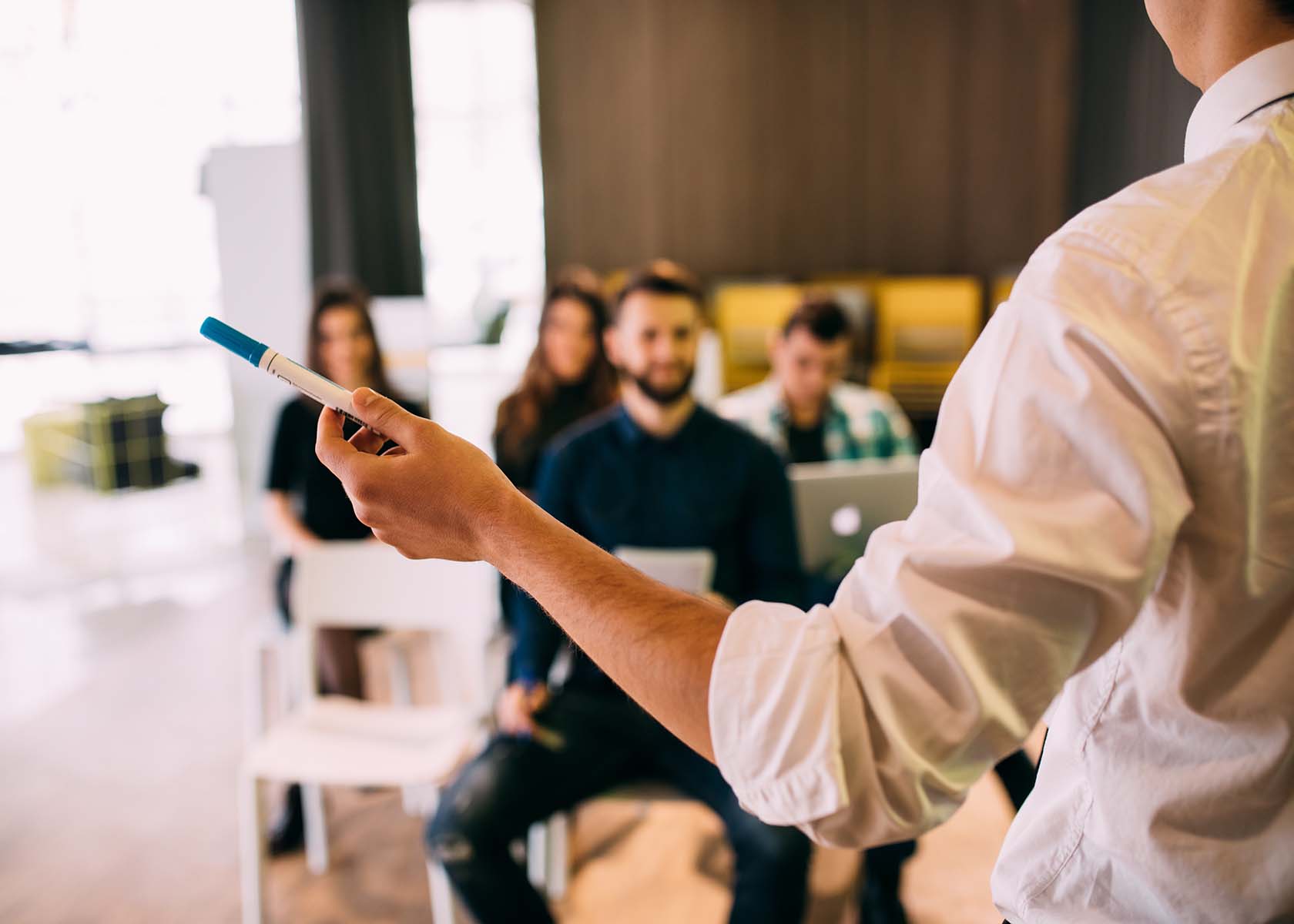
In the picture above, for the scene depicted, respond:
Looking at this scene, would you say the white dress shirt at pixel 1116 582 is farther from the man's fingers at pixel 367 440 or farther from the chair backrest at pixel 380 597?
the chair backrest at pixel 380 597

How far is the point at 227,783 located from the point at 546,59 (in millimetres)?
5584

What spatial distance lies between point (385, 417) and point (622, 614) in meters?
0.24

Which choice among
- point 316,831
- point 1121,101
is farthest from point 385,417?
point 1121,101

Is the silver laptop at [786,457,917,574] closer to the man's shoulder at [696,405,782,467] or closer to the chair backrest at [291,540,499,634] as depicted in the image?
the man's shoulder at [696,405,782,467]

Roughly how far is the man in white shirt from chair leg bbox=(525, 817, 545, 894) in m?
1.78

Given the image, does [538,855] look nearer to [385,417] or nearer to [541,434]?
[541,434]

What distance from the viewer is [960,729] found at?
528mm

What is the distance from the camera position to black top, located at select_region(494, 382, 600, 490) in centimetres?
294

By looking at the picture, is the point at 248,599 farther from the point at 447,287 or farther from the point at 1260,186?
the point at 1260,186

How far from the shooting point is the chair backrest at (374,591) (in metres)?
2.28

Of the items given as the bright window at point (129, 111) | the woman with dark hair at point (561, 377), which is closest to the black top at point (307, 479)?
the woman with dark hair at point (561, 377)

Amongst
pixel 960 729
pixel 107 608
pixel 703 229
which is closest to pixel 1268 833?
pixel 960 729

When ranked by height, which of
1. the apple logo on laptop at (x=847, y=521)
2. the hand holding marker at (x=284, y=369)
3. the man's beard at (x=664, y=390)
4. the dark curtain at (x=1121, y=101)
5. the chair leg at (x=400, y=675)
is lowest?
the chair leg at (x=400, y=675)

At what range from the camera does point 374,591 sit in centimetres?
232
